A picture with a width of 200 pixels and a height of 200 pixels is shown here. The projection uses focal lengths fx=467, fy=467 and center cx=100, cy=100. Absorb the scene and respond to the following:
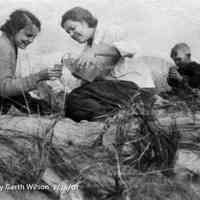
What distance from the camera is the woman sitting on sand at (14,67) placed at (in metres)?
1.98

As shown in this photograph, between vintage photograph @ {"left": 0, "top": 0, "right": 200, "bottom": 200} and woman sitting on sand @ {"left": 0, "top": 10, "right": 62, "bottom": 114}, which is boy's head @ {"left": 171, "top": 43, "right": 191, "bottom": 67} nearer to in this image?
vintage photograph @ {"left": 0, "top": 0, "right": 200, "bottom": 200}

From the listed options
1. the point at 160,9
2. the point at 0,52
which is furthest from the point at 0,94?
the point at 160,9

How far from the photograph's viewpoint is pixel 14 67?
2.12 metres

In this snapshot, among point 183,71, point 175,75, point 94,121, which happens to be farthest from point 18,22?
point 183,71

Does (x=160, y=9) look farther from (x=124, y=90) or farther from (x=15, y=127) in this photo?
(x=15, y=127)

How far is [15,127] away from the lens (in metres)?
A: 1.64

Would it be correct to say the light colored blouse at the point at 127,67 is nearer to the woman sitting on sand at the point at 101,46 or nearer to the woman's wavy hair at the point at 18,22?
the woman sitting on sand at the point at 101,46

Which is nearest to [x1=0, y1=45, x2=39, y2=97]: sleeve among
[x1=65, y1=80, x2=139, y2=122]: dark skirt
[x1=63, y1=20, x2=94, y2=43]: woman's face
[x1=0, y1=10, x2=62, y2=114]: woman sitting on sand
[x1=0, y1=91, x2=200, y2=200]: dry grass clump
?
[x1=0, y1=10, x2=62, y2=114]: woman sitting on sand

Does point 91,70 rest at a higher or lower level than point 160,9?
lower

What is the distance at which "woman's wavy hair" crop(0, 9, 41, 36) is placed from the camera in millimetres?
2148

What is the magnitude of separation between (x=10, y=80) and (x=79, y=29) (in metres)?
0.40

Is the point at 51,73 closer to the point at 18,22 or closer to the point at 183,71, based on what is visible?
the point at 18,22

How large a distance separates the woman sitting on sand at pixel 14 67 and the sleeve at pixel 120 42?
0.34 m

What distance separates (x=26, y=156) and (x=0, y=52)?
84cm
